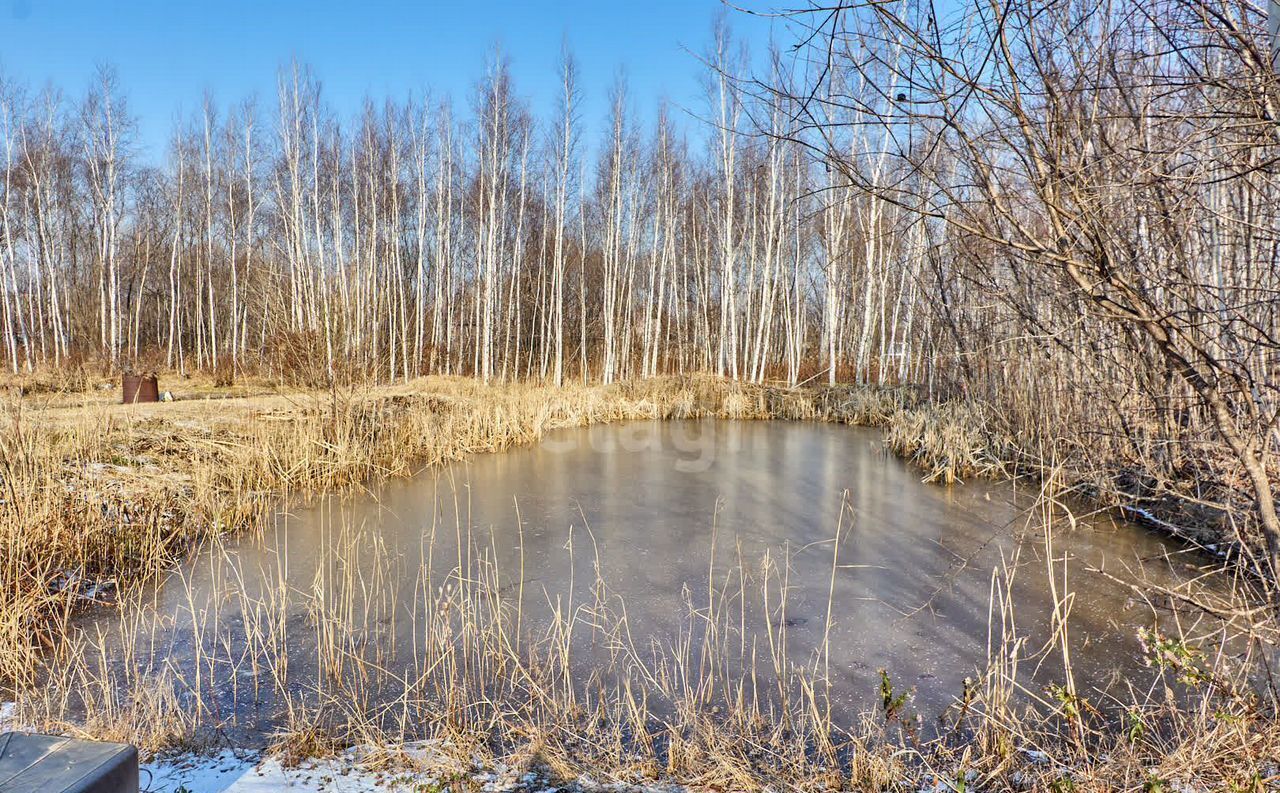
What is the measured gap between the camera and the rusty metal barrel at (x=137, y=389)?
970cm

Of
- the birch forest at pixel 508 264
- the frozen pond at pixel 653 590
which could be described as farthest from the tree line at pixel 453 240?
the frozen pond at pixel 653 590

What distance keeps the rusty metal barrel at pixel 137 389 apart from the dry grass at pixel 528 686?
481cm

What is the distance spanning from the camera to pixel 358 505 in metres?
6.03

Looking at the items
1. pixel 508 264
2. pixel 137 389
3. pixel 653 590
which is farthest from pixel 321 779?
pixel 508 264

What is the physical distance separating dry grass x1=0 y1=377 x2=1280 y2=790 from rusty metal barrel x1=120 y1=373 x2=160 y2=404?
4.81 metres

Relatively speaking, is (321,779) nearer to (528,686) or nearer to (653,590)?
(528,686)

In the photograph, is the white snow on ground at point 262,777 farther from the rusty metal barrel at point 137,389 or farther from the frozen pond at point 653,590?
the rusty metal barrel at point 137,389

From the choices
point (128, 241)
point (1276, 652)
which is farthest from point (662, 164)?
point (128, 241)

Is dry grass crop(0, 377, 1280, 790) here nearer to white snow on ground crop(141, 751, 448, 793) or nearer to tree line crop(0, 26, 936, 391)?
white snow on ground crop(141, 751, 448, 793)

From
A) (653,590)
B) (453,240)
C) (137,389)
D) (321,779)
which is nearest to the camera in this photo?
(321,779)

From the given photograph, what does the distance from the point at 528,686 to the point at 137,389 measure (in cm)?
967

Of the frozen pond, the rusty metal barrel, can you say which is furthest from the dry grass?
the rusty metal barrel

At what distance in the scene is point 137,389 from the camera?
9.75 metres

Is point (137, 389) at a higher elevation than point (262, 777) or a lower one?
higher
